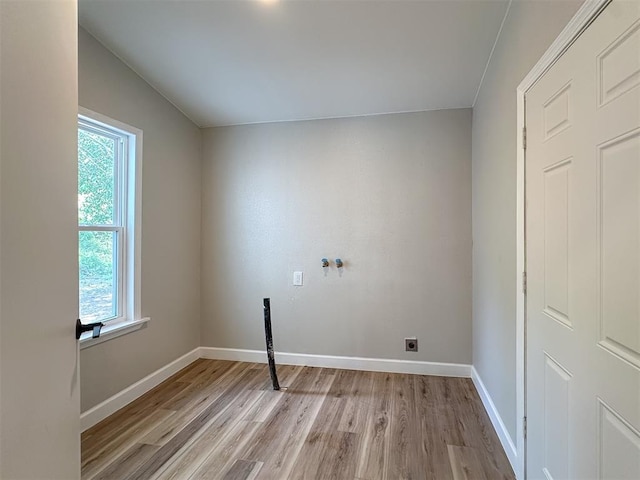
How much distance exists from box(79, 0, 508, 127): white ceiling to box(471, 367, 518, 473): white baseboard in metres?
2.35

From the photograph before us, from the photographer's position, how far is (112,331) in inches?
93.7

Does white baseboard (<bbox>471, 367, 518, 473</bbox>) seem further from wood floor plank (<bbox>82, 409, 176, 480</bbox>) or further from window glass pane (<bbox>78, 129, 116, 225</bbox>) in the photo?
window glass pane (<bbox>78, 129, 116, 225</bbox>)

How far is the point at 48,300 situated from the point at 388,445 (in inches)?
76.1

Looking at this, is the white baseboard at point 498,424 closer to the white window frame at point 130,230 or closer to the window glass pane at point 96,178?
the white window frame at point 130,230

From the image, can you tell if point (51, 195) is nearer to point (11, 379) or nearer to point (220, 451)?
point (11, 379)

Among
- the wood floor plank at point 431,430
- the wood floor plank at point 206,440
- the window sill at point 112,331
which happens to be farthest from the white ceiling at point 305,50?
the wood floor plank at point 206,440

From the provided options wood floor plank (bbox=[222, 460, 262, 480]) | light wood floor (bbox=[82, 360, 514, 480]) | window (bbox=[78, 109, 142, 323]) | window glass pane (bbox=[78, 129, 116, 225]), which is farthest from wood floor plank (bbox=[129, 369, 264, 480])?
window glass pane (bbox=[78, 129, 116, 225])

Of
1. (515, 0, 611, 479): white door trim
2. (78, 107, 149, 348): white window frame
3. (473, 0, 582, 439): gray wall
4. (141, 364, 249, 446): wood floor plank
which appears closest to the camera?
(473, 0, 582, 439): gray wall

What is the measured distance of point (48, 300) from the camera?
96 cm

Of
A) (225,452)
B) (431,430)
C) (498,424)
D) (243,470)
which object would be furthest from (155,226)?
(498,424)

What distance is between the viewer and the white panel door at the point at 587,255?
2.99 feet

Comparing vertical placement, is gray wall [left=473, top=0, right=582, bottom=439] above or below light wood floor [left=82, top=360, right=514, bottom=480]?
above

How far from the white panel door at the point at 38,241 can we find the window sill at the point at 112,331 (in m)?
1.30

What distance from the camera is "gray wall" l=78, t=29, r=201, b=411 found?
2277 mm
